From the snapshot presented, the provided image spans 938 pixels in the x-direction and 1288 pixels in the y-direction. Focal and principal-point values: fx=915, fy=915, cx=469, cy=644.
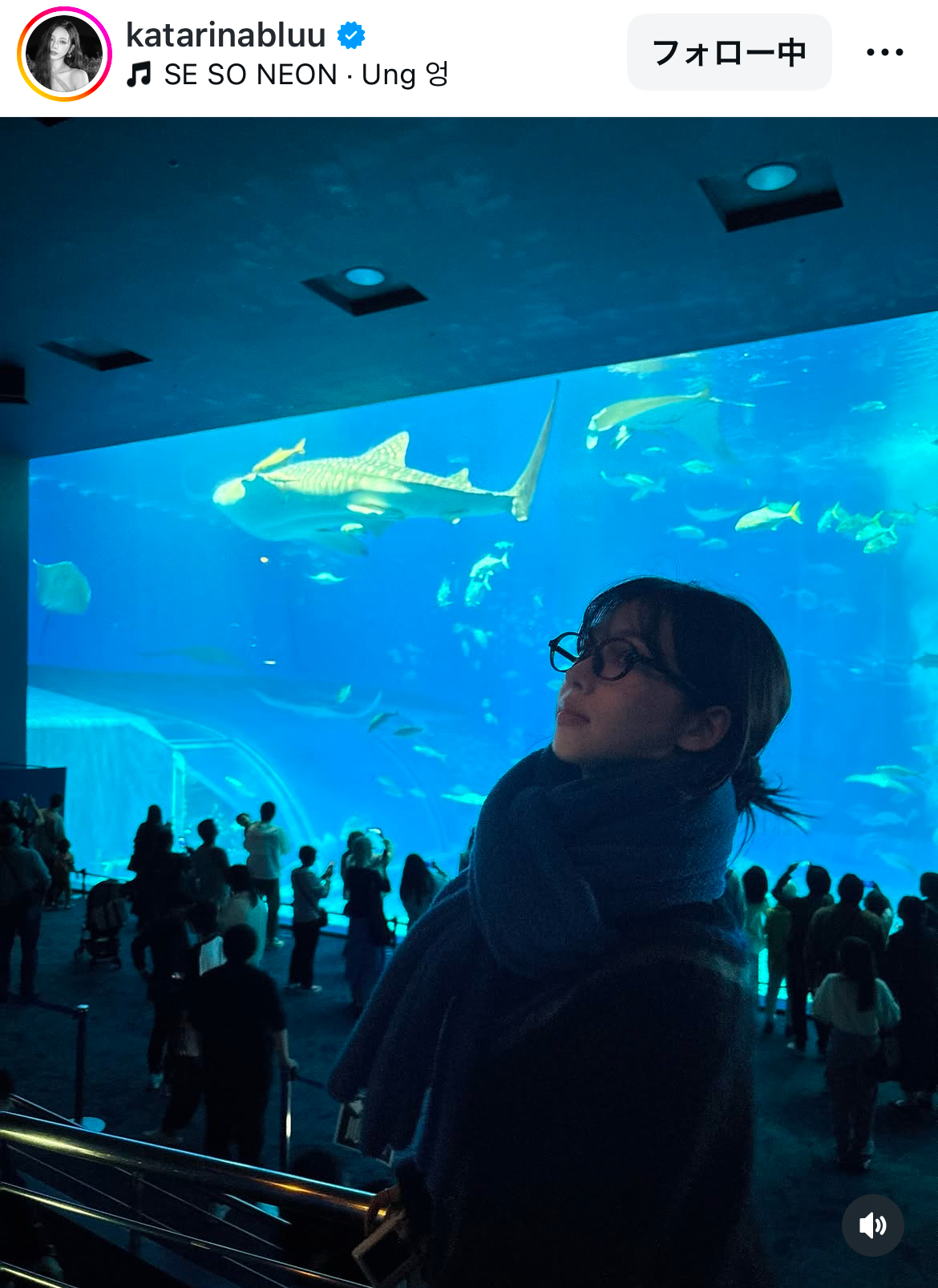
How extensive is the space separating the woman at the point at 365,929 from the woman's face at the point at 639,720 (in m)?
5.44

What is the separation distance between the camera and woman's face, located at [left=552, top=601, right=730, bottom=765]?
46.9 inches

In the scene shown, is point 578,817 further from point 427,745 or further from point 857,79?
point 427,745

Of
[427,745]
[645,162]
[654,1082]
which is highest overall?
[427,745]

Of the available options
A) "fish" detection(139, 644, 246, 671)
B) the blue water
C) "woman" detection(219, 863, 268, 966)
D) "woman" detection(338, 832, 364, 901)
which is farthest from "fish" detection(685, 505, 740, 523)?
"woman" detection(219, 863, 268, 966)

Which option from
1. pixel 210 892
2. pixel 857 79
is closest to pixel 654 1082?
pixel 857 79

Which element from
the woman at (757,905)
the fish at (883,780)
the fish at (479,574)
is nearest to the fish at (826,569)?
the fish at (883,780)

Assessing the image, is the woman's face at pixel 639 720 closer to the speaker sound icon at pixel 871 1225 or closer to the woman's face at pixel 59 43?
the speaker sound icon at pixel 871 1225

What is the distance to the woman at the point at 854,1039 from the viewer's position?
183 inches

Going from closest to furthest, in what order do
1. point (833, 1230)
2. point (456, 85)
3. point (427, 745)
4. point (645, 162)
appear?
point (456, 85)
point (833, 1230)
point (645, 162)
point (427, 745)

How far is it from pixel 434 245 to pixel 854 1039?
5.61 meters

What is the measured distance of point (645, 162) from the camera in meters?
5.34

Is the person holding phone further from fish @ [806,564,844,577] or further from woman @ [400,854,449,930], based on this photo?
fish @ [806,564,844,577]

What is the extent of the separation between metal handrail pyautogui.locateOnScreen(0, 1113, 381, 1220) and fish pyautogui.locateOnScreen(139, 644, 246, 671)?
39032mm

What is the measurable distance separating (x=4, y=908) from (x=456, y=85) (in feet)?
19.5
